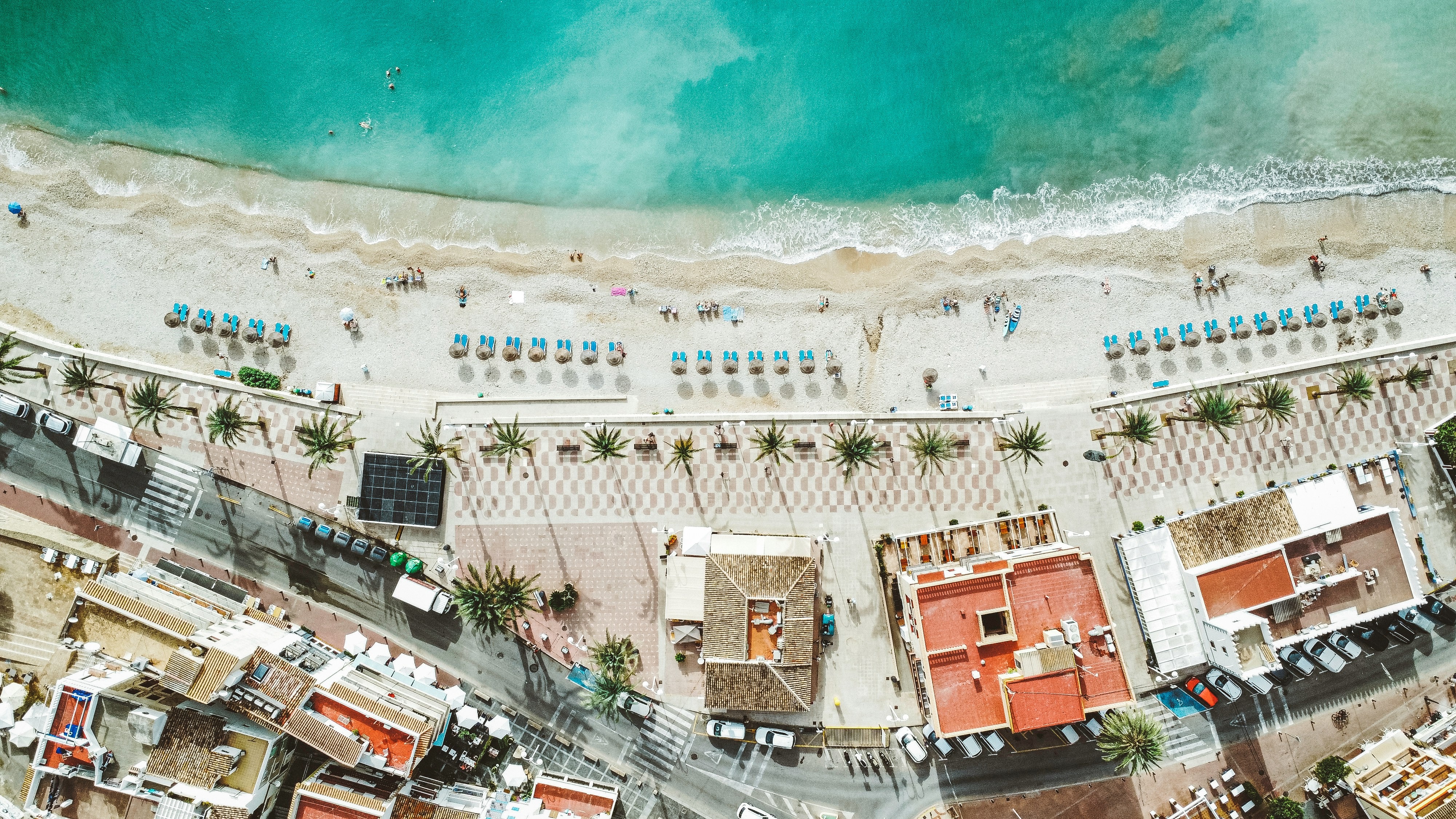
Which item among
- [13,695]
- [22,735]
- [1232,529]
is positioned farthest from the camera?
[13,695]

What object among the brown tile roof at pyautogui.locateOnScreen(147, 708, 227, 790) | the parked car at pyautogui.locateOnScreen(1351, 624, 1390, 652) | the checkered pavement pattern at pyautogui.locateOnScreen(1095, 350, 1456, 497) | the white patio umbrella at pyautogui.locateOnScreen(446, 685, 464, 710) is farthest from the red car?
the brown tile roof at pyautogui.locateOnScreen(147, 708, 227, 790)

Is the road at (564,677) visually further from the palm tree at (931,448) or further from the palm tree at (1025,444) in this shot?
the palm tree at (931,448)

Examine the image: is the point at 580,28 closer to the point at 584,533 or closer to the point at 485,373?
the point at 485,373

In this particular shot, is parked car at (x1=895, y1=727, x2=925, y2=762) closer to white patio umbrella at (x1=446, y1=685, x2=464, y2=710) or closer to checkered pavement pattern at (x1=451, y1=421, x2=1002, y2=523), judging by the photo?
checkered pavement pattern at (x1=451, y1=421, x2=1002, y2=523)

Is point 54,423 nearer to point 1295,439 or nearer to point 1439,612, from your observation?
point 1295,439

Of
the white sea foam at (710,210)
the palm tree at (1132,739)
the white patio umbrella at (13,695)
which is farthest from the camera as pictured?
the white sea foam at (710,210)

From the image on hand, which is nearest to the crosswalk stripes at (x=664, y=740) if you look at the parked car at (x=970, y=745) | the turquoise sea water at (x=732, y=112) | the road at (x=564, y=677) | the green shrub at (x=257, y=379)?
the road at (x=564, y=677)

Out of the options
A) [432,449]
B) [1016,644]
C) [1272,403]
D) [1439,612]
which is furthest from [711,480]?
[1439,612]
